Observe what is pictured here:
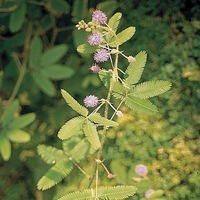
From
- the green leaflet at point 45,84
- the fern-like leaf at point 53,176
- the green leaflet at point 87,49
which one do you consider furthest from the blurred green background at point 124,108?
the green leaflet at point 87,49

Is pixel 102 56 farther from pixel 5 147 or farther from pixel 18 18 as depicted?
pixel 18 18

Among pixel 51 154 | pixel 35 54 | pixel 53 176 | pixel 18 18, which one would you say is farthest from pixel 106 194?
pixel 18 18

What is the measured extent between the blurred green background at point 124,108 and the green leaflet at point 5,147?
35 centimetres

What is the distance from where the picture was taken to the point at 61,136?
64.6 inches

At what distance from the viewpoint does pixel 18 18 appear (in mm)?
2561

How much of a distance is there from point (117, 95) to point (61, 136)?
26 centimetres

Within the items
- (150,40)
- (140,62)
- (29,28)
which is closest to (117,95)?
(140,62)

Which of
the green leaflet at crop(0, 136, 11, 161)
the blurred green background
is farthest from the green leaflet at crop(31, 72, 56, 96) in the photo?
the green leaflet at crop(0, 136, 11, 161)

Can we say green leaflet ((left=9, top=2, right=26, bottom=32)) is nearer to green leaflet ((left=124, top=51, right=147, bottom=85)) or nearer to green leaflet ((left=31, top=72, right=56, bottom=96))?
green leaflet ((left=31, top=72, right=56, bottom=96))

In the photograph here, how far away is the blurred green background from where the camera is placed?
7.86 feet

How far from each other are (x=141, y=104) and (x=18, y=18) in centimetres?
112

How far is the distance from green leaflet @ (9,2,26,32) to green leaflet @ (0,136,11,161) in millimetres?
628

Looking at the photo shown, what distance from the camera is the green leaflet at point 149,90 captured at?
172cm

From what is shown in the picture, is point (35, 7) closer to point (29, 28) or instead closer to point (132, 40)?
point (29, 28)
